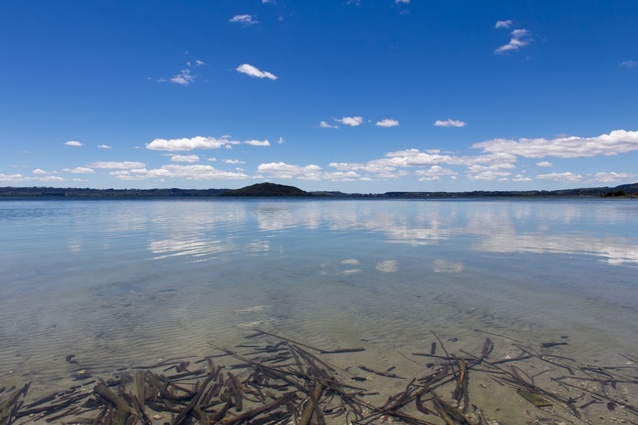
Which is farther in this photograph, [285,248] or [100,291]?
[285,248]

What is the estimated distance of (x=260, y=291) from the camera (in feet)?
34.6

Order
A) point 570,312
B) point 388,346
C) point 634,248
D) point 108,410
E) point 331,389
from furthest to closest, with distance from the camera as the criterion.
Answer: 1. point 634,248
2. point 570,312
3. point 388,346
4. point 331,389
5. point 108,410

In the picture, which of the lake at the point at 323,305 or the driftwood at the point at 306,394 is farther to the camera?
the lake at the point at 323,305

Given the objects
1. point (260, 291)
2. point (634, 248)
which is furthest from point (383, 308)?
point (634, 248)

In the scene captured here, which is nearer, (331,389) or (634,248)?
(331,389)

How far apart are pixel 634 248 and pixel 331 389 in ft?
63.5

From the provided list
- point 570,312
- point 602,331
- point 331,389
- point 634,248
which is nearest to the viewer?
point 331,389

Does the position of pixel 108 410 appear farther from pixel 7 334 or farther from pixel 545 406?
pixel 545 406

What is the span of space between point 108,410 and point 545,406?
5584 millimetres

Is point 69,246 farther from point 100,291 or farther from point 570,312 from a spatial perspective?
point 570,312

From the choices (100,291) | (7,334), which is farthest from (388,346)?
(100,291)

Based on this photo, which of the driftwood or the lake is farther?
the lake

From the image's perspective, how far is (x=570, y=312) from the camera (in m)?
8.45

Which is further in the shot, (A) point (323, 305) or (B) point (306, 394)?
(A) point (323, 305)
